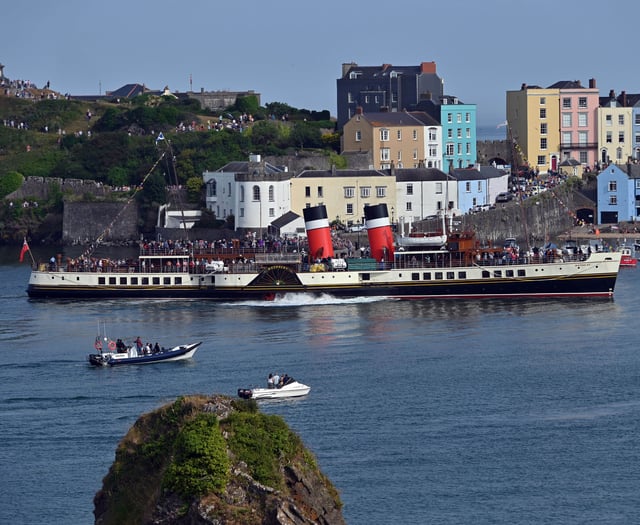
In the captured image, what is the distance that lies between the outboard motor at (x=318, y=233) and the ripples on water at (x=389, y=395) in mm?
4337

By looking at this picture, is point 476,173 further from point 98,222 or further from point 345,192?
point 98,222

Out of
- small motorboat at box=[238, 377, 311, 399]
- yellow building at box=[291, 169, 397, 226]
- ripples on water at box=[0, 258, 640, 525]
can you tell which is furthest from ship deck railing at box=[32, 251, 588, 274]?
small motorboat at box=[238, 377, 311, 399]

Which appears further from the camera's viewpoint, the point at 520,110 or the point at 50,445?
the point at 520,110

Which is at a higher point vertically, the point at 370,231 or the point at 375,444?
the point at 370,231

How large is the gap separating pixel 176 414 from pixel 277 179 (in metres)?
61.8

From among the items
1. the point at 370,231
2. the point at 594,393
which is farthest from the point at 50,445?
the point at 370,231

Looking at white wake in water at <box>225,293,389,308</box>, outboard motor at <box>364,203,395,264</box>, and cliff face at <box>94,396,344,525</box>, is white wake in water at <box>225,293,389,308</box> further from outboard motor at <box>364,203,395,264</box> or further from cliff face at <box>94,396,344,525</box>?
cliff face at <box>94,396,344,525</box>

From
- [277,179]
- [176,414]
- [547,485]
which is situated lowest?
[547,485]

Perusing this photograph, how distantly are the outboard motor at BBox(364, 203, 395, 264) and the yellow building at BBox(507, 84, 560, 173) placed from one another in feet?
117

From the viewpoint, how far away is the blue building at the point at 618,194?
100 metres

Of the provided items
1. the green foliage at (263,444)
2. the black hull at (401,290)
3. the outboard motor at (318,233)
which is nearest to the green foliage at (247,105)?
the outboard motor at (318,233)

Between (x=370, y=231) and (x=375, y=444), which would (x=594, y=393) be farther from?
(x=370, y=231)

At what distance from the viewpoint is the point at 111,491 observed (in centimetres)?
2925

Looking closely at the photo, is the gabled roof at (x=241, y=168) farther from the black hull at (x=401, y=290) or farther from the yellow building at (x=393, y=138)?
the black hull at (x=401, y=290)
